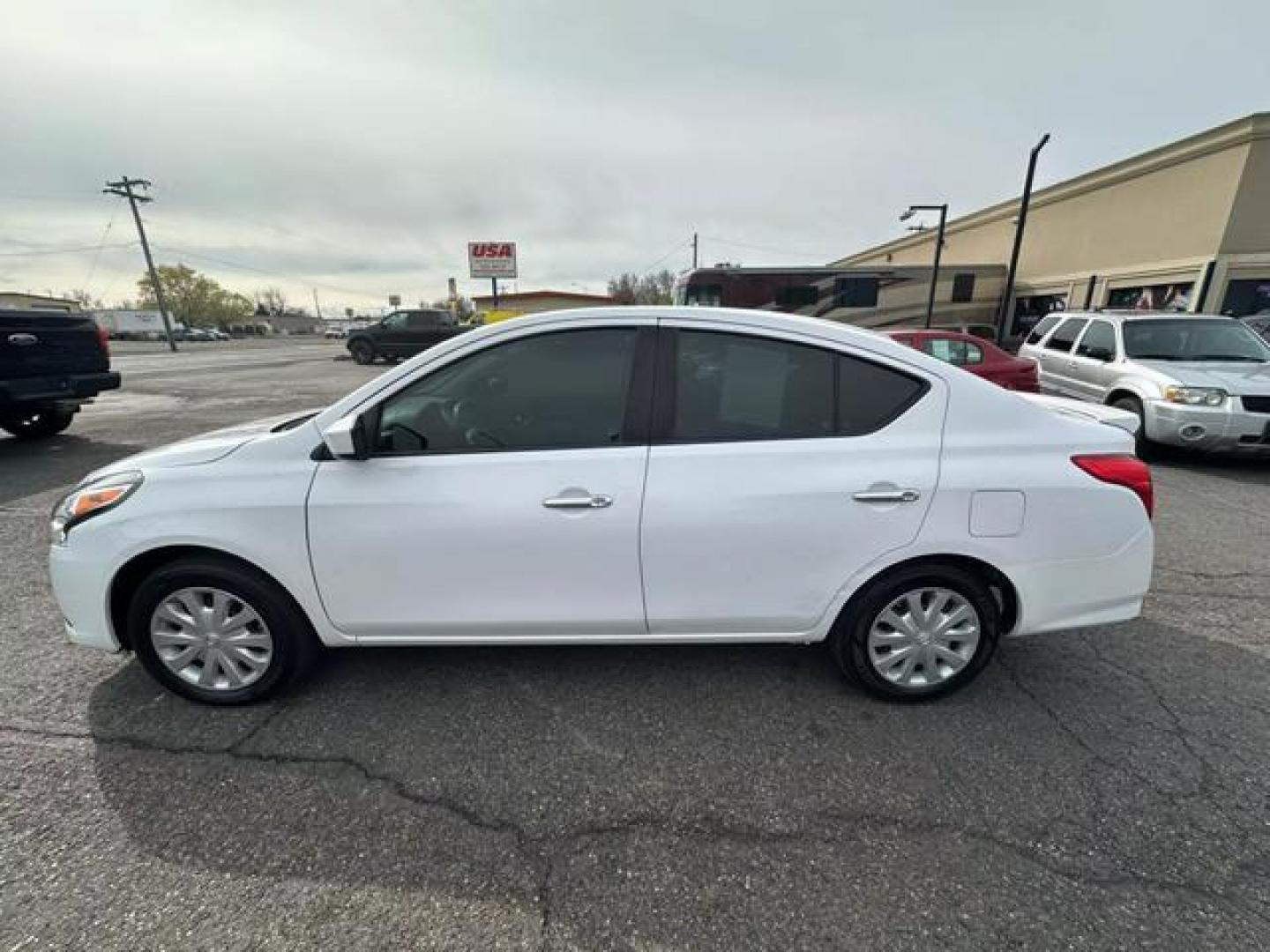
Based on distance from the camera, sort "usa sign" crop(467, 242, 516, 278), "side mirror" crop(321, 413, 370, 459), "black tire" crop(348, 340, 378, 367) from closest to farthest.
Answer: "side mirror" crop(321, 413, 370, 459), "black tire" crop(348, 340, 378, 367), "usa sign" crop(467, 242, 516, 278)

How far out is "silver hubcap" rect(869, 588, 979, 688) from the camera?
243cm

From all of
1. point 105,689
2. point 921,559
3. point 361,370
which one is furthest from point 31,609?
point 361,370

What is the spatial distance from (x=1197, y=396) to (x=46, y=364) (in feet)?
42.7

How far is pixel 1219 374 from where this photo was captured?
6.04 meters

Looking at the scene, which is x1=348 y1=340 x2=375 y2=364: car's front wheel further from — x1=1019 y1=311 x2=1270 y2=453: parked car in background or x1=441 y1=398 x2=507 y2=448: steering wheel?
x1=441 y1=398 x2=507 y2=448: steering wheel

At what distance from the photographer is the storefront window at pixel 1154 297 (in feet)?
53.5

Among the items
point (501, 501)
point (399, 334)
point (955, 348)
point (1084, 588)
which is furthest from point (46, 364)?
point (399, 334)

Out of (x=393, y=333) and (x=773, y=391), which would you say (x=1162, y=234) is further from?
(x=393, y=333)

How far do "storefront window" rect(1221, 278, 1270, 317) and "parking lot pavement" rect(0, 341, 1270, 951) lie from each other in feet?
61.8

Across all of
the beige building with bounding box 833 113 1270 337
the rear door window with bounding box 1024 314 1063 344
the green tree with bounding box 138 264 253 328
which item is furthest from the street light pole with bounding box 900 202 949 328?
the green tree with bounding box 138 264 253 328

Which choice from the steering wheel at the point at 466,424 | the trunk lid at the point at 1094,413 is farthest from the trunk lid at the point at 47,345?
the trunk lid at the point at 1094,413

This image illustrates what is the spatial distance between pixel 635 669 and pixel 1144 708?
Answer: 2283mm

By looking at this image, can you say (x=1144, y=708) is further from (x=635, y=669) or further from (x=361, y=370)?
(x=361, y=370)

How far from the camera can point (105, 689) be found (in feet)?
8.60
